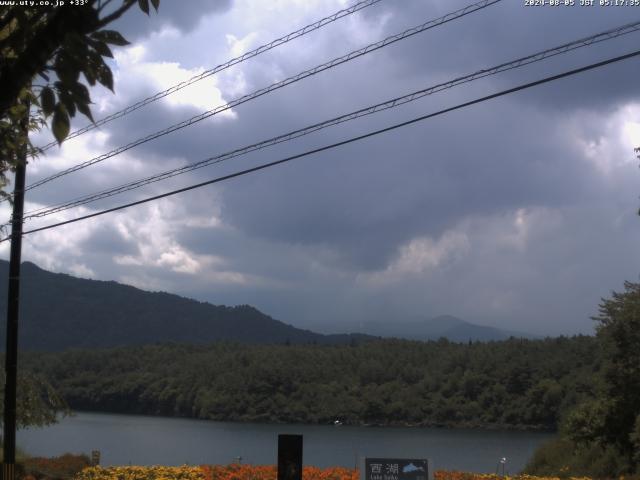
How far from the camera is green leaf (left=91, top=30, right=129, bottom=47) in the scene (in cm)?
398

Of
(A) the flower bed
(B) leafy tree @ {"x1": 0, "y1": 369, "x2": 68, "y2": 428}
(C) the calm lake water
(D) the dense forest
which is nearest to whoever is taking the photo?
(A) the flower bed

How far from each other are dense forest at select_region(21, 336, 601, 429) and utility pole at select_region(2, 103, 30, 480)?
45886 millimetres

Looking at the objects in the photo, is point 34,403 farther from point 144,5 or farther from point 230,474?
point 144,5

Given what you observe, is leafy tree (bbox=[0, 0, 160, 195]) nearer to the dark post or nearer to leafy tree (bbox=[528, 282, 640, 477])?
the dark post

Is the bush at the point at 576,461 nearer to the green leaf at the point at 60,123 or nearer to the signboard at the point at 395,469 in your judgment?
the signboard at the point at 395,469

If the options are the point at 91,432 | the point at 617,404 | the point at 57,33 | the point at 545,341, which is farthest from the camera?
the point at 545,341

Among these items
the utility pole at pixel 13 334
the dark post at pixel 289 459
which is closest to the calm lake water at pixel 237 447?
the utility pole at pixel 13 334

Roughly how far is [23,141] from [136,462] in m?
28.7

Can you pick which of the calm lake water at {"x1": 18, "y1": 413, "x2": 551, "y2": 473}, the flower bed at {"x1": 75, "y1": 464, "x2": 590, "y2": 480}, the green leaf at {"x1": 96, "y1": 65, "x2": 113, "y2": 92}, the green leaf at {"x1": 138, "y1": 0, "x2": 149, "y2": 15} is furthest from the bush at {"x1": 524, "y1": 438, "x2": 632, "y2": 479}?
the green leaf at {"x1": 96, "y1": 65, "x2": 113, "y2": 92}

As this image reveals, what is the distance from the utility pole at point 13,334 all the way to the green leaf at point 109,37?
11.6 meters

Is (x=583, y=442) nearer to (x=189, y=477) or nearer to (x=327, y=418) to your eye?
(x=189, y=477)

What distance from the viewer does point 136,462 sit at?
3319 centimetres

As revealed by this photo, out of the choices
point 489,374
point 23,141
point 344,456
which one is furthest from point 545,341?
point 23,141

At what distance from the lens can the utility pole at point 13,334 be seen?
15.3 meters
